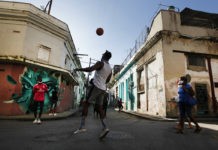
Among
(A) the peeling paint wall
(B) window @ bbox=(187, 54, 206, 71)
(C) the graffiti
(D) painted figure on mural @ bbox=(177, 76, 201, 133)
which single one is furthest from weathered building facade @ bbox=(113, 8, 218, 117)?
(C) the graffiti

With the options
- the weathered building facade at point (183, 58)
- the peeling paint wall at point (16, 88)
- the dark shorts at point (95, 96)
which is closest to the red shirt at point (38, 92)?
the dark shorts at point (95, 96)

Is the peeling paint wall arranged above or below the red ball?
below

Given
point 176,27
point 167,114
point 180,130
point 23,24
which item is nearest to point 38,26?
point 23,24

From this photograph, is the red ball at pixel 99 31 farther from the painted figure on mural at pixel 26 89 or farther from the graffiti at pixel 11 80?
the graffiti at pixel 11 80

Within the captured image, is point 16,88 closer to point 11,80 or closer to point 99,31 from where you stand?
point 11,80

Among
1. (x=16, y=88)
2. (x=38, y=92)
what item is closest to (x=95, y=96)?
(x=38, y=92)

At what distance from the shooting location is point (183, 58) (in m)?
12.1

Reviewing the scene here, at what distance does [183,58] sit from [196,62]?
129 centimetres

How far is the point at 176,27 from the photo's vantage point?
41.0 feet

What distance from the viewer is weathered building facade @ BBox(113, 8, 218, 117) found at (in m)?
11.7

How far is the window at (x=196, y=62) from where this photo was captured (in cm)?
1238

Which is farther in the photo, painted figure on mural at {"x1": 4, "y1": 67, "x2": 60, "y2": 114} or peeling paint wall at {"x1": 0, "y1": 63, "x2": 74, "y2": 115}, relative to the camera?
painted figure on mural at {"x1": 4, "y1": 67, "x2": 60, "y2": 114}

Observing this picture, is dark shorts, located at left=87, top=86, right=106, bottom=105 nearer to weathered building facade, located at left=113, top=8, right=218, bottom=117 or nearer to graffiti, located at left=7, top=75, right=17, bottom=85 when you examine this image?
weathered building facade, located at left=113, top=8, right=218, bottom=117

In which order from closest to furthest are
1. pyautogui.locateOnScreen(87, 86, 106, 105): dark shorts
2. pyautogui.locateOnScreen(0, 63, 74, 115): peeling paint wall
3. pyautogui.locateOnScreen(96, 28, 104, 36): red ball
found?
1. pyautogui.locateOnScreen(87, 86, 106, 105): dark shorts
2. pyautogui.locateOnScreen(96, 28, 104, 36): red ball
3. pyautogui.locateOnScreen(0, 63, 74, 115): peeling paint wall
